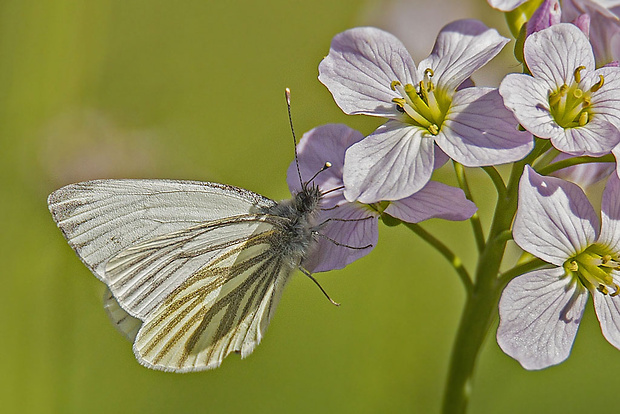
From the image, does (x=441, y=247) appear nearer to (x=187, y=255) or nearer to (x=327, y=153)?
(x=327, y=153)

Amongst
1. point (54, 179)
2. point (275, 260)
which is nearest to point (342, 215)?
point (275, 260)

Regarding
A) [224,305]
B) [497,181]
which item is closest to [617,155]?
[497,181]

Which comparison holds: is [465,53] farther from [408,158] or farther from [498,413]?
[498,413]

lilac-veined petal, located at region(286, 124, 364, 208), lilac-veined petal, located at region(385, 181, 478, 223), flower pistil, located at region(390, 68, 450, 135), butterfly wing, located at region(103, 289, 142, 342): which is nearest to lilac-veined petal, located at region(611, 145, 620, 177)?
lilac-veined petal, located at region(385, 181, 478, 223)

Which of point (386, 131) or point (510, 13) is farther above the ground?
point (510, 13)

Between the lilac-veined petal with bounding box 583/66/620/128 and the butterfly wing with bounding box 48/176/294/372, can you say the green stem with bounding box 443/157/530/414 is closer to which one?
the lilac-veined petal with bounding box 583/66/620/128
